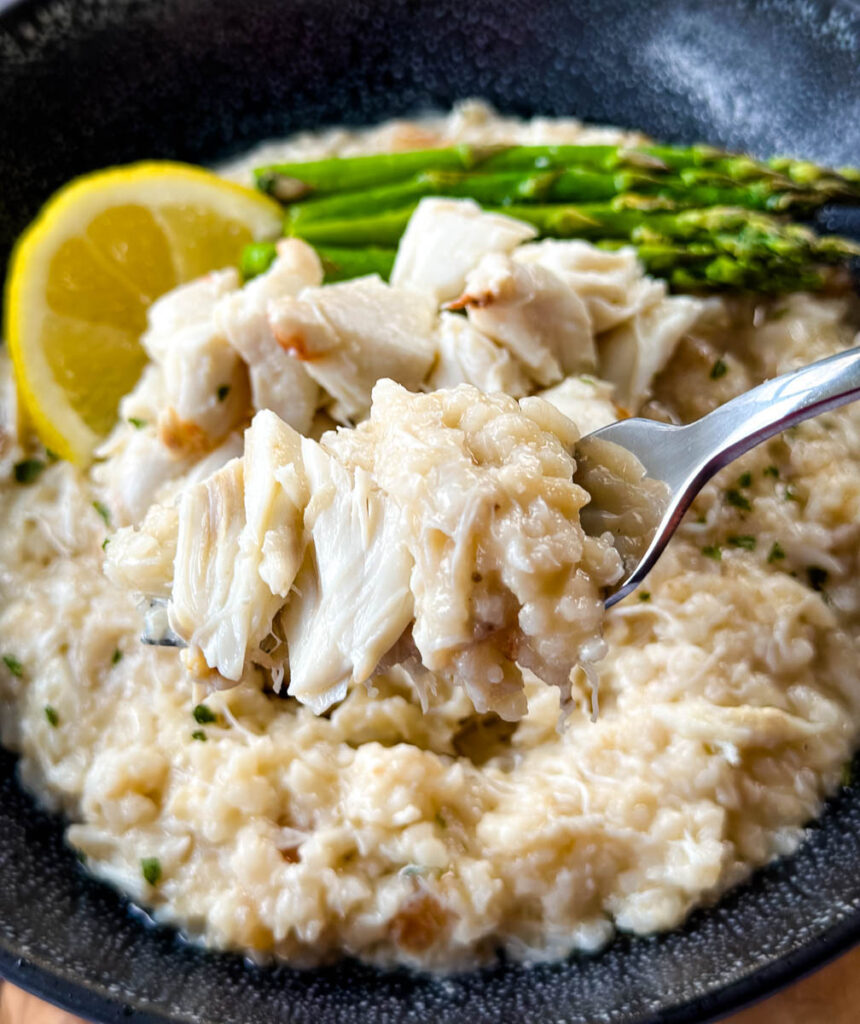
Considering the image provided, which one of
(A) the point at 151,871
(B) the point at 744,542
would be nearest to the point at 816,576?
(B) the point at 744,542

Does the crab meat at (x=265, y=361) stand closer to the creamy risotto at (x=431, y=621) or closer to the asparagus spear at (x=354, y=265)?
the creamy risotto at (x=431, y=621)

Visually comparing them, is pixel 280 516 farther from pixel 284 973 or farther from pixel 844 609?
pixel 844 609

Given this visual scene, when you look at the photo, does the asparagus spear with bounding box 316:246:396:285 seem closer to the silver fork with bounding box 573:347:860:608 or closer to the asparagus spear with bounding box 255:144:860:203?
the asparagus spear with bounding box 255:144:860:203

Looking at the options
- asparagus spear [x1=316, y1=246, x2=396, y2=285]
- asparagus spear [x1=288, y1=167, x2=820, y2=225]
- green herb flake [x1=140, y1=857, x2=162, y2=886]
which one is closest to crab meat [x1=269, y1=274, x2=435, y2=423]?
asparagus spear [x1=316, y1=246, x2=396, y2=285]

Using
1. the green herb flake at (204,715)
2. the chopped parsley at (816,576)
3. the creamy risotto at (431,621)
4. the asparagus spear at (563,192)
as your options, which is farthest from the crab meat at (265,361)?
the chopped parsley at (816,576)

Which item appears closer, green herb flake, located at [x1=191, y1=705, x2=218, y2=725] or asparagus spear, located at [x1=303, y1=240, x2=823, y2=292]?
green herb flake, located at [x1=191, y1=705, x2=218, y2=725]

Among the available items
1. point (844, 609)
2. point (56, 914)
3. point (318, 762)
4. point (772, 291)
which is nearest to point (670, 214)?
point (772, 291)

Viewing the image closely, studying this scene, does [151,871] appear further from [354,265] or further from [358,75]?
[358,75]
